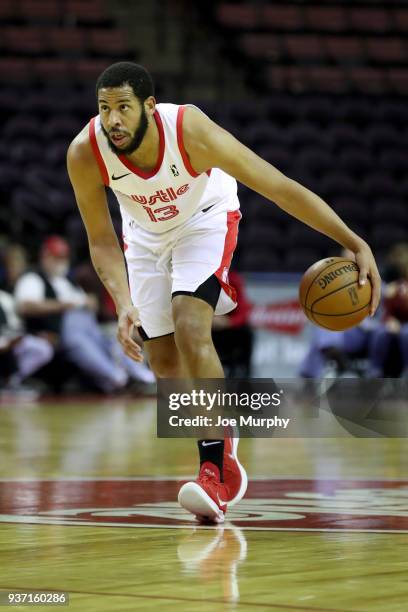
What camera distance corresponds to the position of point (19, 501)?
366cm

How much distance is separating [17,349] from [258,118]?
4868 mm

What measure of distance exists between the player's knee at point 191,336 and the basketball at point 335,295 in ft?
1.05

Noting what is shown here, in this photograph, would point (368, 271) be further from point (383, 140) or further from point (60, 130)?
point (383, 140)

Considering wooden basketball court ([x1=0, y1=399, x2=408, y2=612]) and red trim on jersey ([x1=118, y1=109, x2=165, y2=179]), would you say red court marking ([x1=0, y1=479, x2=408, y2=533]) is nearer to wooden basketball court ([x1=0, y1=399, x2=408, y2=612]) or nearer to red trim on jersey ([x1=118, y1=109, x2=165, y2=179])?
wooden basketball court ([x1=0, y1=399, x2=408, y2=612])

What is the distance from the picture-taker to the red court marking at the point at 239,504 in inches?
125

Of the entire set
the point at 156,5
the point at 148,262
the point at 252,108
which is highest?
the point at 156,5

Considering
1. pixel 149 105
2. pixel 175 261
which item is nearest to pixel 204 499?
pixel 175 261

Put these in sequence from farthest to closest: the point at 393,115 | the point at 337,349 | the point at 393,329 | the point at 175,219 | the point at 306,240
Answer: the point at 393,115 → the point at 306,240 → the point at 337,349 → the point at 393,329 → the point at 175,219

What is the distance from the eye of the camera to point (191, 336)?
A: 3.38 meters

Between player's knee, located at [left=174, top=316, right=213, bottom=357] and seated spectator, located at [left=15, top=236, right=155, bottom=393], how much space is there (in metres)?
6.71

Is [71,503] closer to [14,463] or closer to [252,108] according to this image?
[14,463]

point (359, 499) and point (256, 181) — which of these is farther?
point (359, 499)

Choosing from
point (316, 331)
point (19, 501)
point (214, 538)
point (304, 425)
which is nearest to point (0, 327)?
point (316, 331)

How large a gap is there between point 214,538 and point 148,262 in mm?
1044
